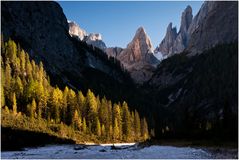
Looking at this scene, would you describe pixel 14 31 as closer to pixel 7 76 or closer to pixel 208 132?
pixel 7 76

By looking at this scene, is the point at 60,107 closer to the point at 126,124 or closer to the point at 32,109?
the point at 32,109

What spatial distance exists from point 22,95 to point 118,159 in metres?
84.5

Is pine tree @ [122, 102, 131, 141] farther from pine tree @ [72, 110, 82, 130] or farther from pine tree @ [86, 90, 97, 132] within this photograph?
pine tree @ [72, 110, 82, 130]

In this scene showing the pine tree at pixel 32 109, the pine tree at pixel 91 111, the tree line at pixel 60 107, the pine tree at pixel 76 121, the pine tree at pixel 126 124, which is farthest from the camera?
the pine tree at pixel 126 124

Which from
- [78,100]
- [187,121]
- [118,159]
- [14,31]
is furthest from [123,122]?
[118,159]

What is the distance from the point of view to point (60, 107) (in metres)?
127

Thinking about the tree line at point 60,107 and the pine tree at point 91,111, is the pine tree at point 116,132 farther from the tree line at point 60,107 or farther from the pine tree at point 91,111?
the pine tree at point 91,111

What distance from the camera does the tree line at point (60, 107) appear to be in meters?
121

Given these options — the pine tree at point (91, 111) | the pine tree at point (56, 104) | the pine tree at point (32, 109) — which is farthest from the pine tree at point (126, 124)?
the pine tree at point (32, 109)

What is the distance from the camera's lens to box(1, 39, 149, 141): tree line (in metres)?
121

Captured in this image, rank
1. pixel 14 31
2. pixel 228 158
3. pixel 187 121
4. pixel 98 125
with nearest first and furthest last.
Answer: pixel 228 158
pixel 187 121
pixel 98 125
pixel 14 31

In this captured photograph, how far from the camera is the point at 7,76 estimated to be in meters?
129

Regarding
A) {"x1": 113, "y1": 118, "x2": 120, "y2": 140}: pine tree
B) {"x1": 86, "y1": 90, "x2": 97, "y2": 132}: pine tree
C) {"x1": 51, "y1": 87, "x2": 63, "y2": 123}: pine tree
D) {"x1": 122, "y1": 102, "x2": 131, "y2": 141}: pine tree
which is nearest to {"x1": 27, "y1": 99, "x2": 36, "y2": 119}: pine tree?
{"x1": 51, "y1": 87, "x2": 63, "y2": 123}: pine tree

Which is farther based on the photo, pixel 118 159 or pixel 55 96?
pixel 55 96
